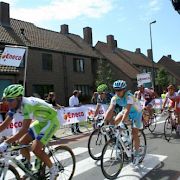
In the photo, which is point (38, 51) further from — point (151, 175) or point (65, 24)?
point (151, 175)

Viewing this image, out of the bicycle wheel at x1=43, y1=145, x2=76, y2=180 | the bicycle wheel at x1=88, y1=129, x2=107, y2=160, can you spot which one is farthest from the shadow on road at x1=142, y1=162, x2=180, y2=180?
the bicycle wheel at x1=88, y1=129, x2=107, y2=160

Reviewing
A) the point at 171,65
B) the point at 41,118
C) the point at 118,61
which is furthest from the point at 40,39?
the point at 171,65

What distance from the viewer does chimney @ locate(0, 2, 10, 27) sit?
33.2 metres

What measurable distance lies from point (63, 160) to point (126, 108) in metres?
1.80

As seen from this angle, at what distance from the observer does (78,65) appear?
135ft

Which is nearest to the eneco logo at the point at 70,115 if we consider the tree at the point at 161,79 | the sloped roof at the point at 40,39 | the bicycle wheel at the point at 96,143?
the bicycle wheel at the point at 96,143

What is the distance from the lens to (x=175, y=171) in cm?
775

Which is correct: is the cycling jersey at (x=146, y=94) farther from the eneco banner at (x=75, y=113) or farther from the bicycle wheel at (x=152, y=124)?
the eneco banner at (x=75, y=113)

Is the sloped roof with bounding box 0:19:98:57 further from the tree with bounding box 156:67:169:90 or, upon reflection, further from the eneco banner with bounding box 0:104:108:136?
the tree with bounding box 156:67:169:90

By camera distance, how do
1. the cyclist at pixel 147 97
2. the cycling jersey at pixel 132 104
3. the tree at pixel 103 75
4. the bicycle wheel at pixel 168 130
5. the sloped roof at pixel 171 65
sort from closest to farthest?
the cycling jersey at pixel 132 104 < the bicycle wheel at pixel 168 130 < the cyclist at pixel 147 97 < the tree at pixel 103 75 < the sloped roof at pixel 171 65

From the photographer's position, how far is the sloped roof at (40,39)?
3284cm

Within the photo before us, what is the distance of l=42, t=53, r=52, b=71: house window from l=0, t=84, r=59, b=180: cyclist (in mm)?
29580

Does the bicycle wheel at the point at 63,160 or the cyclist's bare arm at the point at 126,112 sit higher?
the cyclist's bare arm at the point at 126,112

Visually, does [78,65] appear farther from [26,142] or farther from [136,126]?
[26,142]
